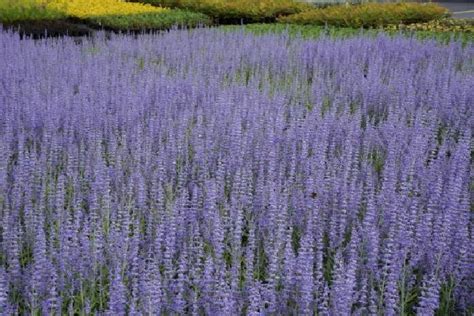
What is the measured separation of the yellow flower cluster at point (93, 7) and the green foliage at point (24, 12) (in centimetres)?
56

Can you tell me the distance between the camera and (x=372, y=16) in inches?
648

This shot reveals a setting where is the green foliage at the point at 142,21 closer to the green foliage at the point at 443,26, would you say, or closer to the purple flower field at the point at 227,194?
the green foliage at the point at 443,26

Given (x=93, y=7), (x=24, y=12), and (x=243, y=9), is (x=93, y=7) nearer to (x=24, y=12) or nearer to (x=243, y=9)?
(x=24, y=12)

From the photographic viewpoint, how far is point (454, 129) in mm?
6219

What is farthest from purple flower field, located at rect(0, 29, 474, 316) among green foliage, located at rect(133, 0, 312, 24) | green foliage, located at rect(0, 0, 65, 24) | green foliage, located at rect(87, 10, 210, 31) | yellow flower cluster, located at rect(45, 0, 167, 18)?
green foliage, located at rect(133, 0, 312, 24)

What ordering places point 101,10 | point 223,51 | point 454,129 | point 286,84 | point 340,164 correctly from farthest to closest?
point 101,10
point 223,51
point 286,84
point 454,129
point 340,164

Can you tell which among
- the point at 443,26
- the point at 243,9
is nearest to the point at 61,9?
the point at 243,9

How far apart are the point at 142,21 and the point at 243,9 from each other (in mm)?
4096

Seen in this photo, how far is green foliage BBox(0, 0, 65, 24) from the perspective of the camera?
14.3m

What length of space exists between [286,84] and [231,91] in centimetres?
134

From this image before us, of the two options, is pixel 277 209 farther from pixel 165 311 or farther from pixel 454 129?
pixel 454 129

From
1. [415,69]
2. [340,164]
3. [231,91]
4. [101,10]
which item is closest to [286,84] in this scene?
[231,91]

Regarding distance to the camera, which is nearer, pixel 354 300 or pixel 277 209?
pixel 354 300

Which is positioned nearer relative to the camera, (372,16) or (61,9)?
(61,9)
